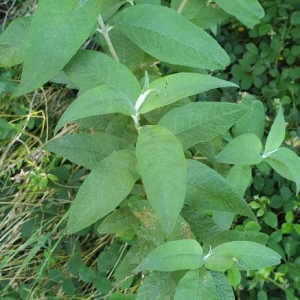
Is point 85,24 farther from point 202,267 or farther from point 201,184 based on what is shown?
point 202,267

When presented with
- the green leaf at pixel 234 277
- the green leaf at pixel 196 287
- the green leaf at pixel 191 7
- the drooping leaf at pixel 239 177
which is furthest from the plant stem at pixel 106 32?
the green leaf at pixel 234 277

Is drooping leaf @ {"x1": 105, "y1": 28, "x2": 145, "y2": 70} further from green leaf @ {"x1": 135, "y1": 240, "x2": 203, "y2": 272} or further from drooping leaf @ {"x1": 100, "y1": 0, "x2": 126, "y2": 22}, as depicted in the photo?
green leaf @ {"x1": 135, "y1": 240, "x2": 203, "y2": 272}

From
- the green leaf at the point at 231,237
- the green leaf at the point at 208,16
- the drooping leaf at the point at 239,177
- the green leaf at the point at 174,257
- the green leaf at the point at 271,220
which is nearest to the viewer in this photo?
the green leaf at the point at 174,257

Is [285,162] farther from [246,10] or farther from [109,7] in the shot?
[109,7]

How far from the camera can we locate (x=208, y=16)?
1.20m

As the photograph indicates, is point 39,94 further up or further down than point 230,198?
further down

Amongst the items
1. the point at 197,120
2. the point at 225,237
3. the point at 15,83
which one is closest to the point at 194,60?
the point at 197,120

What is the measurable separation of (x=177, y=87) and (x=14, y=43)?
0.32 m

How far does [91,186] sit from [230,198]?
228 millimetres

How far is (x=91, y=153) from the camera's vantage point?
91cm

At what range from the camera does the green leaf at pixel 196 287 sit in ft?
2.78

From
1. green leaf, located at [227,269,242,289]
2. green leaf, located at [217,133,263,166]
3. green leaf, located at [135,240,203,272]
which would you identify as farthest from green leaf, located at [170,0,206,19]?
green leaf, located at [227,269,242,289]

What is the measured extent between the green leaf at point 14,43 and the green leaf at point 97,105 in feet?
0.63

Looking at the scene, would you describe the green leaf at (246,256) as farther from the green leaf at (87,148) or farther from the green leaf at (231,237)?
the green leaf at (87,148)
